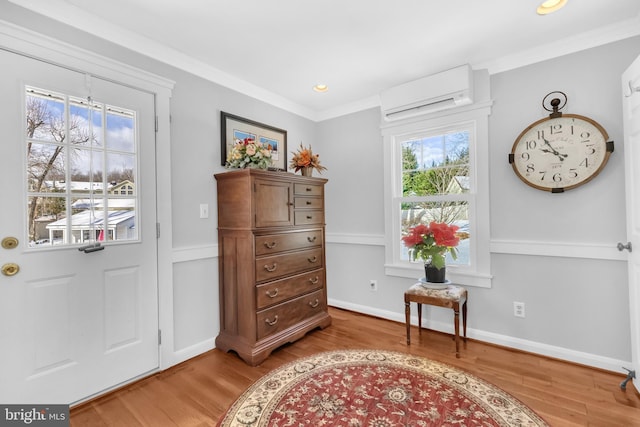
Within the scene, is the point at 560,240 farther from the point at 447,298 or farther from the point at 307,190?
the point at 307,190

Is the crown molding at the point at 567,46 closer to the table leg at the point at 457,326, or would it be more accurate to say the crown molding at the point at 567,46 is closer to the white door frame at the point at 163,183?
the table leg at the point at 457,326

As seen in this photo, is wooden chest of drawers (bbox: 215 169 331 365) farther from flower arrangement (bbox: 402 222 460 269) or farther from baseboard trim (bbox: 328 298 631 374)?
baseboard trim (bbox: 328 298 631 374)

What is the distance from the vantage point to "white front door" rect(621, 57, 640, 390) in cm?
172

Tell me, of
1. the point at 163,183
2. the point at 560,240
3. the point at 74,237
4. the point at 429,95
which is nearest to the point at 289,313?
the point at 163,183

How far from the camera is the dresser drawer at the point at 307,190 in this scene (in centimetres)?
267

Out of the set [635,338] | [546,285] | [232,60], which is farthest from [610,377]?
[232,60]

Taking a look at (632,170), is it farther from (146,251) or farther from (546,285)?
(146,251)

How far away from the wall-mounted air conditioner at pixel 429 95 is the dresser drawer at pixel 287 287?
184 centimetres

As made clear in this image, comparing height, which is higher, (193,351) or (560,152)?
(560,152)

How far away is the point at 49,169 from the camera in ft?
5.58

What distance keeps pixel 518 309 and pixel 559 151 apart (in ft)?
4.34

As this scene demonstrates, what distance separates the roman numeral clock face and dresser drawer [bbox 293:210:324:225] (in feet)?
5.81

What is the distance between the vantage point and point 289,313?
Answer: 8.39ft

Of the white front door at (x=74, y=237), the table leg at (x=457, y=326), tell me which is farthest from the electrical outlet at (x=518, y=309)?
the white front door at (x=74, y=237)
